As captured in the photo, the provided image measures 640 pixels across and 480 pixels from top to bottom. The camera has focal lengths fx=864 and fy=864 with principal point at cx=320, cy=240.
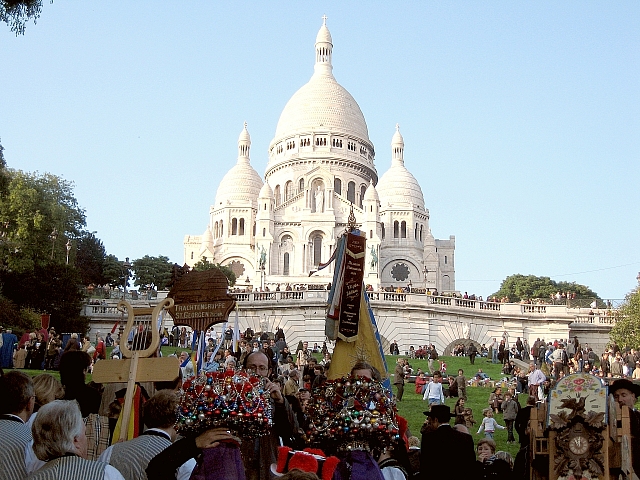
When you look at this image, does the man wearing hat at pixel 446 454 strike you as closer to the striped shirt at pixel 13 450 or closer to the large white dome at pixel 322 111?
the striped shirt at pixel 13 450

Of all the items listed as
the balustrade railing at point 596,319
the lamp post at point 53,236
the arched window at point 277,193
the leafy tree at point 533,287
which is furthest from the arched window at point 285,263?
the balustrade railing at point 596,319

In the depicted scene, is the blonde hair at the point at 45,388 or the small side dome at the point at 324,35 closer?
the blonde hair at the point at 45,388

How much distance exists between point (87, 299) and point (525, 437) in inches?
1605

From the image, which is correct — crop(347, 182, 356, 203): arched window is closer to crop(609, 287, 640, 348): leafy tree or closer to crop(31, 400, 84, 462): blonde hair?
crop(609, 287, 640, 348): leafy tree

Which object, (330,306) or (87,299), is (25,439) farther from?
(87,299)

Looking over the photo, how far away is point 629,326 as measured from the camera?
40.9m

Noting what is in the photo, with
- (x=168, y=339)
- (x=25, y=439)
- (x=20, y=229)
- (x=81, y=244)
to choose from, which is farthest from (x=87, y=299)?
(x=25, y=439)

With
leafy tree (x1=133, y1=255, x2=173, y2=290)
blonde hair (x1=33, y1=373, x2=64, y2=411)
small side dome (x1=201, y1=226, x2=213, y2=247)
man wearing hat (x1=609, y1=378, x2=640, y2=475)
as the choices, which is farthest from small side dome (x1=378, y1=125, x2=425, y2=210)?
blonde hair (x1=33, y1=373, x2=64, y2=411)

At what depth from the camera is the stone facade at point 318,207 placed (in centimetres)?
7881

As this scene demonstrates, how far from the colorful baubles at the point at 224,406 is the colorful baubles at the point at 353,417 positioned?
0.41 m

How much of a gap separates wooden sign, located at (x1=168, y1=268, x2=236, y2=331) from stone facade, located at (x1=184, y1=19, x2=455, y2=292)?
2414 inches

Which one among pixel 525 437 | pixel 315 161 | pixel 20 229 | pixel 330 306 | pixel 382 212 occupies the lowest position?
pixel 525 437

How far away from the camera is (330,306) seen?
406 inches

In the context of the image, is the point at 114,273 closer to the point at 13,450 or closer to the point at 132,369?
the point at 132,369
